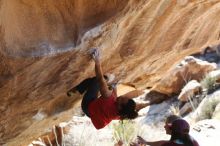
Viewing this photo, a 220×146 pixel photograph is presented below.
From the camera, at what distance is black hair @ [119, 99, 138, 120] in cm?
445

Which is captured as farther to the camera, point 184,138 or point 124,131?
point 124,131

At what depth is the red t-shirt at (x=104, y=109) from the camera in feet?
15.0

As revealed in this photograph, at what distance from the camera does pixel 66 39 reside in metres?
4.66

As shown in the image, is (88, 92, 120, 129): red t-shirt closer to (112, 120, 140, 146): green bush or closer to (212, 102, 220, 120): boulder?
(112, 120, 140, 146): green bush

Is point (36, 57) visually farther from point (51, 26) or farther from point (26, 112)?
point (26, 112)

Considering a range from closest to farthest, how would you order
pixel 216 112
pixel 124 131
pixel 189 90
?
pixel 124 131 < pixel 216 112 < pixel 189 90

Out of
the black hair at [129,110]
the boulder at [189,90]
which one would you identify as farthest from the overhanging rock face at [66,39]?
the boulder at [189,90]

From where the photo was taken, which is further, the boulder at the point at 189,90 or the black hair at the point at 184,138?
the boulder at the point at 189,90

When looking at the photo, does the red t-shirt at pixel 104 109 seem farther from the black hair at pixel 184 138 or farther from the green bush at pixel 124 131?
the green bush at pixel 124 131

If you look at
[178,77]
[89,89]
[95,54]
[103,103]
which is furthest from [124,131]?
[103,103]

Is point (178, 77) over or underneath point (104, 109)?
underneath

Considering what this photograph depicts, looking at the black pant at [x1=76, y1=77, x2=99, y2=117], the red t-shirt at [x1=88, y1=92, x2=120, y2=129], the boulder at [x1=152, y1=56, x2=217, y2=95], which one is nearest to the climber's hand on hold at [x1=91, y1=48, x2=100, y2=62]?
the black pant at [x1=76, y1=77, x2=99, y2=117]

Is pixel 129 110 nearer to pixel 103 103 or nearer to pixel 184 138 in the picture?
pixel 103 103

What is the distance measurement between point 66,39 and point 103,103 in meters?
0.70
